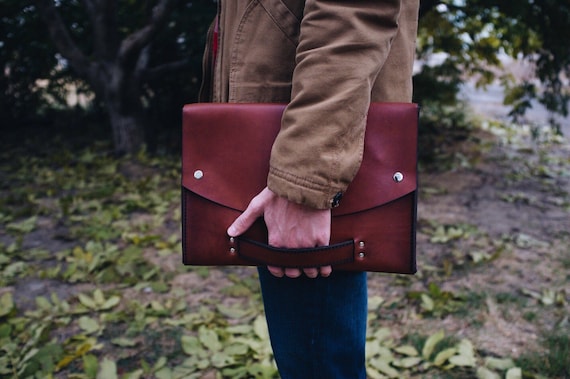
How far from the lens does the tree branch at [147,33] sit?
4.89 metres

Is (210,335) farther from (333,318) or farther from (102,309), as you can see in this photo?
(333,318)

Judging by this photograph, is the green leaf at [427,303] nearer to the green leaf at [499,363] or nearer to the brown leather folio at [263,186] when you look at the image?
the green leaf at [499,363]

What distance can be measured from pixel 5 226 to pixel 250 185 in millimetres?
3245

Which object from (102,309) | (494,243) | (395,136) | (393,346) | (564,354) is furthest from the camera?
(494,243)

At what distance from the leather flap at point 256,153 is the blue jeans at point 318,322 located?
0.18 metres

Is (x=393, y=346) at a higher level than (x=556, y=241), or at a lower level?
lower

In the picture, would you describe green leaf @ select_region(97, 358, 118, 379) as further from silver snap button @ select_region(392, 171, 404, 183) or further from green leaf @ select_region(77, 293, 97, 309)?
silver snap button @ select_region(392, 171, 404, 183)

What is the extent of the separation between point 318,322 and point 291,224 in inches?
10.5

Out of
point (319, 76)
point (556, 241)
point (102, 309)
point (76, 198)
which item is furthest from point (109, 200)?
point (319, 76)

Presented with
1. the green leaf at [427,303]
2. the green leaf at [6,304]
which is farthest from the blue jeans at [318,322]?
the green leaf at [6,304]

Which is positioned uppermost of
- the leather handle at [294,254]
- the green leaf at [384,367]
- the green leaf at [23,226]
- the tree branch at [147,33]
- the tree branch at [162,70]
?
the tree branch at [147,33]

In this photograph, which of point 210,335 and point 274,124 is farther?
point 210,335

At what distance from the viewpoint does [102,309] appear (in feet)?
8.32

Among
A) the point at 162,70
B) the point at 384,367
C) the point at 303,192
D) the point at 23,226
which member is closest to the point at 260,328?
the point at 384,367
